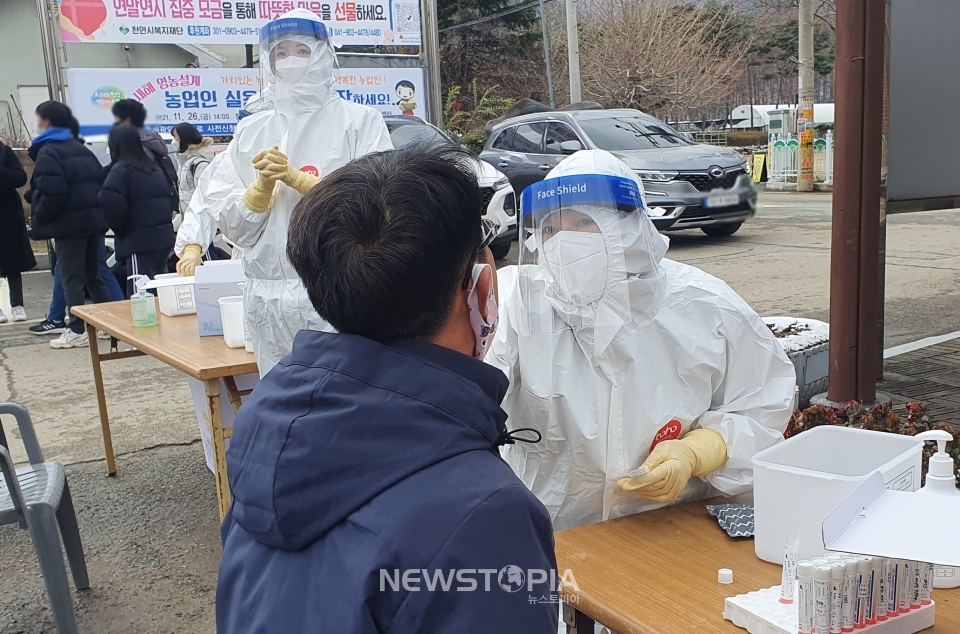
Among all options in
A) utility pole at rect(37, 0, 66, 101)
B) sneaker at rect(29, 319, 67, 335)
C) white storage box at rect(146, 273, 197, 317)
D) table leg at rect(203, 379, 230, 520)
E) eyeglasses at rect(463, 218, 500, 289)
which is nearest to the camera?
eyeglasses at rect(463, 218, 500, 289)

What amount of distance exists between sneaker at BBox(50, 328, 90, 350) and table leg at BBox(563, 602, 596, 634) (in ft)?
19.4

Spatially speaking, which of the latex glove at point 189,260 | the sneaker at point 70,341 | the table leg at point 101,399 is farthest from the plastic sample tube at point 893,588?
the sneaker at point 70,341

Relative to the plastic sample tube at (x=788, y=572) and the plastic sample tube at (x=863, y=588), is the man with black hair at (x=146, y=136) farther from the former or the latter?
the plastic sample tube at (x=863, y=588)

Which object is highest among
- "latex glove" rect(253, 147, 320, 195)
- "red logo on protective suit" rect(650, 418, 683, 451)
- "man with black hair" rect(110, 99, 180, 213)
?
"man with black hair" rect(110, 99, 180, 213)

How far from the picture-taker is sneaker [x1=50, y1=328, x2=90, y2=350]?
644 centimetres

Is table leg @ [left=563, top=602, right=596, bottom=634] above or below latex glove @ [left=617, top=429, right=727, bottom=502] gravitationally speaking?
below

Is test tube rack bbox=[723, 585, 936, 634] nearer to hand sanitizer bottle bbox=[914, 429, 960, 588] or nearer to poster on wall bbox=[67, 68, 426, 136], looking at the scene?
hand sanitizer bottle bbox=[914, 429, 960, 588]

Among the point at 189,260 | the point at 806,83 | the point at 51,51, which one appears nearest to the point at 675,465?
the point at 189,260

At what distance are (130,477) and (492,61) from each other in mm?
19393

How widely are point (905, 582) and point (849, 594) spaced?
0.10 m

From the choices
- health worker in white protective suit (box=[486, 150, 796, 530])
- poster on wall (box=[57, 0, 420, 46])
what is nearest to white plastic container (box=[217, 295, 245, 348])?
health worker in white protective suit (box=[486, 150, 796, 530])

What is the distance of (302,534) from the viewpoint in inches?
33.7

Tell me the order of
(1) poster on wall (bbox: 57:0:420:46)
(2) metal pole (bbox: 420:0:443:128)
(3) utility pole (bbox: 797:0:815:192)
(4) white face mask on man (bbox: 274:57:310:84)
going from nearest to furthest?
1. (4) white face mask on man (bbox: 274:57:310:84)
2. (3) utility pole (bbox: 797:0:815:192)
3. (1) poster on wall (bbox: 57:0:420:46)
4. (2) metal pole (bbox: 420:0:443:128)

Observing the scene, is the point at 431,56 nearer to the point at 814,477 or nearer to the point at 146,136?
the point at 146,136
